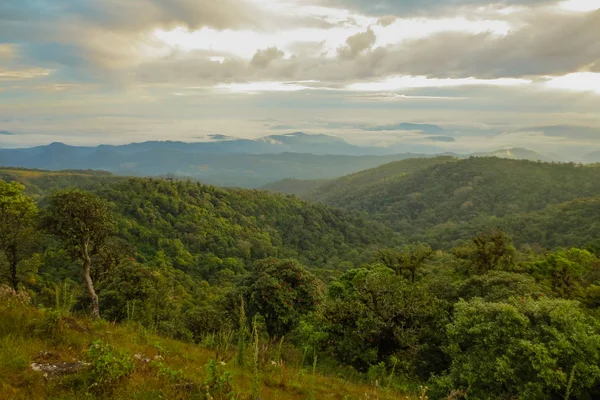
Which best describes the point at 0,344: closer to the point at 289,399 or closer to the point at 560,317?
the point at 289,399

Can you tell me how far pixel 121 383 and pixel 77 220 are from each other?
14.9 m

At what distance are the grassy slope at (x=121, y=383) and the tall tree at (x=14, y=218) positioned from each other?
14420 millimetres

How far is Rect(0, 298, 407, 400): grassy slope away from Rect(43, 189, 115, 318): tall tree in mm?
9586

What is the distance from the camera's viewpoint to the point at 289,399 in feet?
25.3

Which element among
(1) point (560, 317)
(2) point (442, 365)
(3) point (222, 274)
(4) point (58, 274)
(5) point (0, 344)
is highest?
(5) point (0, 344)

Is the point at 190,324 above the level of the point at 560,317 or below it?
below

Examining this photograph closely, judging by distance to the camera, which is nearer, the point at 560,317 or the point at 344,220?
the point at 560,317

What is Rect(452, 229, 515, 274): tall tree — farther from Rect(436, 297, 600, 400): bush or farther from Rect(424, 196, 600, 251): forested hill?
Rect(424, 196, 600, 251): forested hill

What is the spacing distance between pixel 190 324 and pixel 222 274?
58.6 meters

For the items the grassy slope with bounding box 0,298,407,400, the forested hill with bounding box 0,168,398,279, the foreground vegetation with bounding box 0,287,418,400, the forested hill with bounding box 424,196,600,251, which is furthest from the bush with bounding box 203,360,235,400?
the forested hill with bounding box 424,196,600,251

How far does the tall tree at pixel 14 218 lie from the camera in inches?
798

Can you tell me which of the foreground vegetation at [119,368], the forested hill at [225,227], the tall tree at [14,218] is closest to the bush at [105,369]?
the foreground vegetation at [119,368]

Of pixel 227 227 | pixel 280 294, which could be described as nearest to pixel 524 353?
pixel 280 294

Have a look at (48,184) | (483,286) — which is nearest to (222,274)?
(483,286)
